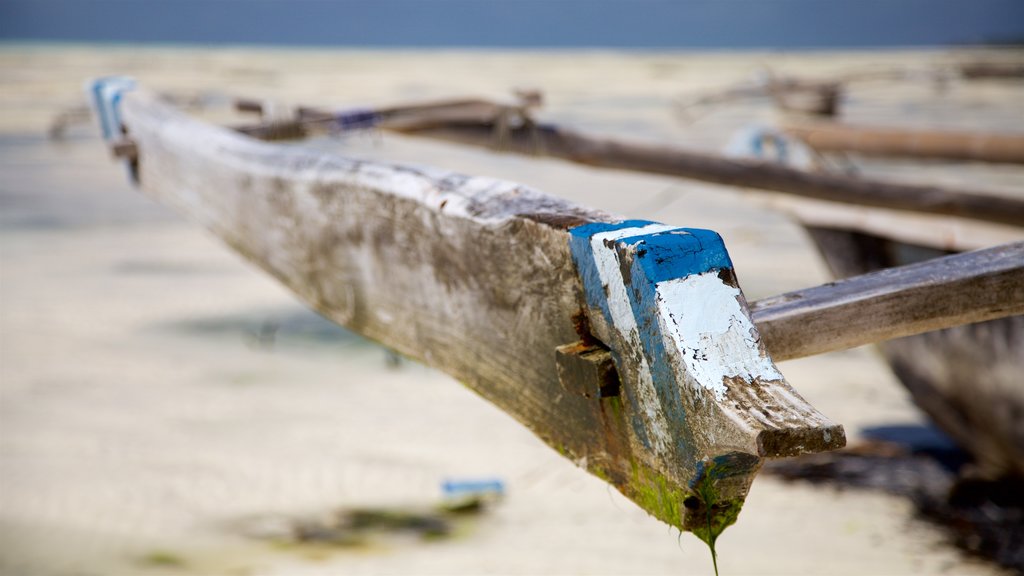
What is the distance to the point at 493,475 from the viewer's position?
3076 millimetres

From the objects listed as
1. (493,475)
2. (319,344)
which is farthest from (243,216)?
(319,344)

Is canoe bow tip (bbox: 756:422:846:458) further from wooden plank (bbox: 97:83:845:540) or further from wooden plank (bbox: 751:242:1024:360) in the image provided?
wooden plank (bbox: 751:242:1024:360)

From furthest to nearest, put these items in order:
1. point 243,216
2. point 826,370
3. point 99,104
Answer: point 826,370 < point 99,104 < point 243,216

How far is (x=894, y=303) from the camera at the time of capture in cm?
111

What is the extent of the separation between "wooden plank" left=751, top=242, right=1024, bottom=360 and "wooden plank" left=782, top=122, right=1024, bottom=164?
3.21 m

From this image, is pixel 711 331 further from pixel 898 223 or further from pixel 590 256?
pixel 898 223

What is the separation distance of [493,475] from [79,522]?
129 cm

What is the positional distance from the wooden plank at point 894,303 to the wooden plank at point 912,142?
3207mm

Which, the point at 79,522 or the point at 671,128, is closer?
the point at 79,522

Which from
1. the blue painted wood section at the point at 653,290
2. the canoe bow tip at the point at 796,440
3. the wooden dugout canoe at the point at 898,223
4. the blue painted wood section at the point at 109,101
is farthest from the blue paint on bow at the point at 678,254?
the blue painted wood section at the point at 109,101

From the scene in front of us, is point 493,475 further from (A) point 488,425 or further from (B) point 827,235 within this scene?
(B) point 827,235

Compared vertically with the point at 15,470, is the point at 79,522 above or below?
below

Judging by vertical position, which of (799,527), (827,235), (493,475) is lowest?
(799,527)

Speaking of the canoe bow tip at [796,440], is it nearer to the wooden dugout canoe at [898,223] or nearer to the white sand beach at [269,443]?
the white sand beach at [269,443]
